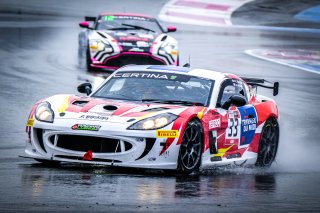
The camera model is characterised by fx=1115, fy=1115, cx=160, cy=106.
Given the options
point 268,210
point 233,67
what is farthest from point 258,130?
point 233,67

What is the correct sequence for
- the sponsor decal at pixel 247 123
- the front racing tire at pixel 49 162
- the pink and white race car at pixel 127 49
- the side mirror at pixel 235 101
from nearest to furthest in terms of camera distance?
the front racing tire at pixel 49 162
the side mirror at pixel 235 101
the sponsor decal at pixel 247 123
the pink and white race car at pixel 127 49

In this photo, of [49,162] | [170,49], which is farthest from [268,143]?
[170,49]

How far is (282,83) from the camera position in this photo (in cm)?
2205

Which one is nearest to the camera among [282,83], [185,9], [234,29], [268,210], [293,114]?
[268,210]

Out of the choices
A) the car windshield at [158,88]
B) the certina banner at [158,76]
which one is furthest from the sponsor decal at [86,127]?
the certina banner at [158,76]

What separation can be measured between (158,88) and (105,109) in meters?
1.07

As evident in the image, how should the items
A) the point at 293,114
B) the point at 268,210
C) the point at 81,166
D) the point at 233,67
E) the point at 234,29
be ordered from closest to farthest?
1. the point at 268,210
2. the point at 81,166
3. the point at 293,114
4. the point at 233,67
5. the point at 234,29

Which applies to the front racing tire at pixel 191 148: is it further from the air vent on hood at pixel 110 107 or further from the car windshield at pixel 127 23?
the car windshield at pixel 127 23

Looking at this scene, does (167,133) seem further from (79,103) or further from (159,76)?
(159,76)

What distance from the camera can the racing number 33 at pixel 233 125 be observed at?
11852 millimetres

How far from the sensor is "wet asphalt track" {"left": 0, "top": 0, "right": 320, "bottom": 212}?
8.92m

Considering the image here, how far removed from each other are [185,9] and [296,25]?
4134 millimetres

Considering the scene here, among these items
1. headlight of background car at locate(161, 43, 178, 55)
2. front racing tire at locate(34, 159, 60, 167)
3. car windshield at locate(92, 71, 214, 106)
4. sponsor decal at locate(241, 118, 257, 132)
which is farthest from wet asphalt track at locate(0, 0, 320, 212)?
headlight of background car at locate(161, 43, 178, 55)

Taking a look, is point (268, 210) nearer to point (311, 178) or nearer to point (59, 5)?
point (311, 178)
